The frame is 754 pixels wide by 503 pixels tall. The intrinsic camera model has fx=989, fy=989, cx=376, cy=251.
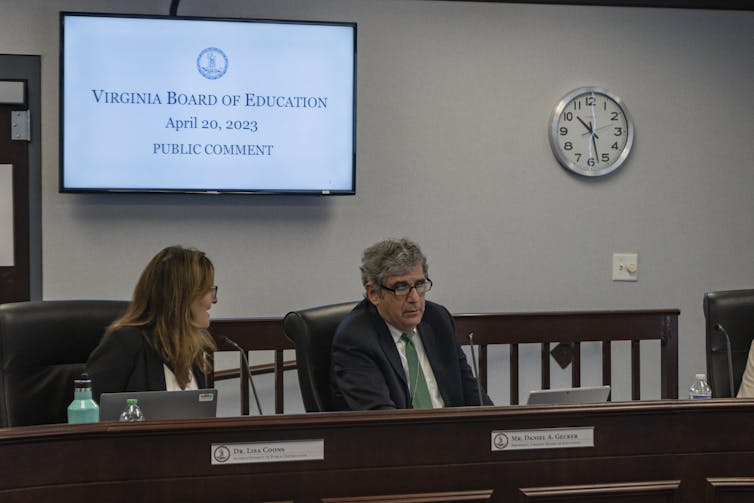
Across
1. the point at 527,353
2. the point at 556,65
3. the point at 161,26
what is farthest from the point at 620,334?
the point at 161,26

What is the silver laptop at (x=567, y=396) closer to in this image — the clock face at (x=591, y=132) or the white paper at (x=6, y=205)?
the clock face at (x=591, y=132)

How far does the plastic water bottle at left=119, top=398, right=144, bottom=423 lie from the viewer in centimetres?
218

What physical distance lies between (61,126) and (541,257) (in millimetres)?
2303

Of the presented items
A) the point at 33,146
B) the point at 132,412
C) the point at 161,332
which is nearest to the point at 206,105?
the point at 33,146

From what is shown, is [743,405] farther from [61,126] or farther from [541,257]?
[61,126]

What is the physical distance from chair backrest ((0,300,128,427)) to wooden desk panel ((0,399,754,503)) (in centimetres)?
113

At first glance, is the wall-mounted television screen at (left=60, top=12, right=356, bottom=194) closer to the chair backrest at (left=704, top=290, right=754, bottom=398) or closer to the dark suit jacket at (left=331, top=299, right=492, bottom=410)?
the dark suit jacket at (left=331, top=299, right=492, bottom=410)

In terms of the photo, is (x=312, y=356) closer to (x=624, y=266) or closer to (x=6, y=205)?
(x=6, y=205)

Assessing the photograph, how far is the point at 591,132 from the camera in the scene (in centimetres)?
483

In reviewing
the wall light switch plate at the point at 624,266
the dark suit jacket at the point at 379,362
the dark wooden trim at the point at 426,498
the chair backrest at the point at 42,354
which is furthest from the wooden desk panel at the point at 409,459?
the wall light switch plate at the point at 624,266

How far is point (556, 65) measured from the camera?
15.8 ft

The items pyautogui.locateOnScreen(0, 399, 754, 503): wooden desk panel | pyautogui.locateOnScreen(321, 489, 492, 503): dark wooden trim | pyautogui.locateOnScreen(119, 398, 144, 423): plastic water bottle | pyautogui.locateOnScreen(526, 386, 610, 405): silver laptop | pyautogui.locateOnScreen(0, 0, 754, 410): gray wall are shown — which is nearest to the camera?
pyautogui.locateOnScreen(0, 399, 754, 503): wooden desk panel

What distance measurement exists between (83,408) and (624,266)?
3205 millimetres

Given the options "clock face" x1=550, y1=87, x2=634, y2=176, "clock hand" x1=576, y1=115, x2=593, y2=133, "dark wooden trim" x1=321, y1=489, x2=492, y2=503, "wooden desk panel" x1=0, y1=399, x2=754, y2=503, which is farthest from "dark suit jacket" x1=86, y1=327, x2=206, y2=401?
"clock hand" x1=576, y1=115, x2=593, y2=133
